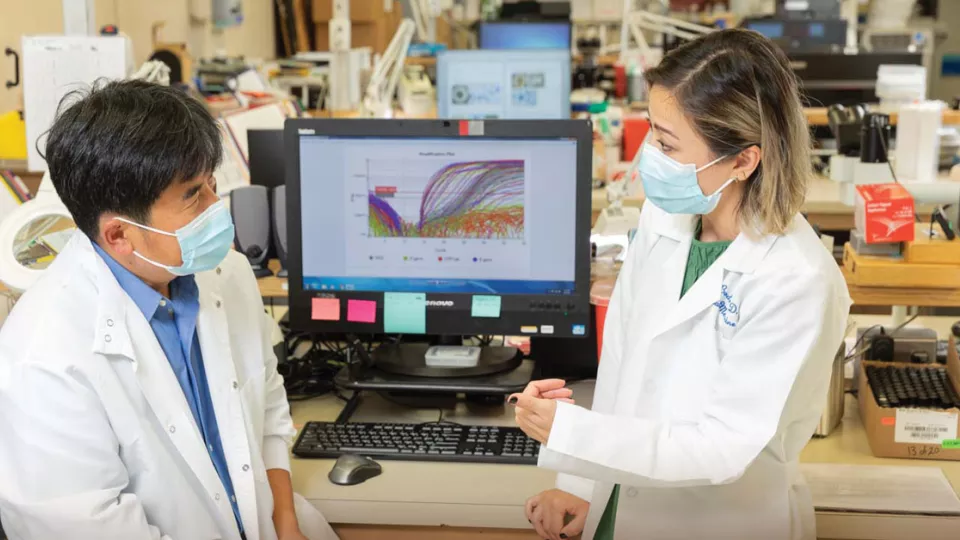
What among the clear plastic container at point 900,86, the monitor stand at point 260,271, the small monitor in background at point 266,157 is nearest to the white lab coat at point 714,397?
the monitor stand at point 260,271

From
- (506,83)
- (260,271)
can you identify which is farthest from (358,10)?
(260,271)

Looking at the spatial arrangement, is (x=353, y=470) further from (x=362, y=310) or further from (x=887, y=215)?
(x=887, y=215)

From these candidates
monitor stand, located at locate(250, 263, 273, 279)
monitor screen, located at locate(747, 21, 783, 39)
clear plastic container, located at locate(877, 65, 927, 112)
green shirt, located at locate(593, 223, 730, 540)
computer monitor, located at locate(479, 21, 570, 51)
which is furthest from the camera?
monitor screen, located at locate(747, 21, 783, 39)

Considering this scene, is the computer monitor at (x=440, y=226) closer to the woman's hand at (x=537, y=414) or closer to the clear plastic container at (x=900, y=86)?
the woman's hand at (x=537, y=414)

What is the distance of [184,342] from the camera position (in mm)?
1511

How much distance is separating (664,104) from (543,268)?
0.48 metres

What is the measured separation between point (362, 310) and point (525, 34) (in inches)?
195

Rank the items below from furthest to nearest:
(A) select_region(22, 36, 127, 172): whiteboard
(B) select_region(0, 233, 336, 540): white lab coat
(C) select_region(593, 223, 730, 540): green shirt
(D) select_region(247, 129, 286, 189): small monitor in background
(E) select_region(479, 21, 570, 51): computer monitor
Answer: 1. (E) select_region(479, 21, 570, 51): computer monitor
2. (A) select_region(22, 36, 127, 172): whiteboard
3. (D) select_region(247, 129, 286, 189): small monitor in background
4. (C) select_region(593, 223, 730, 540): green shirt
5. (B) select_region(0, 233, 336, 540): white lab coat

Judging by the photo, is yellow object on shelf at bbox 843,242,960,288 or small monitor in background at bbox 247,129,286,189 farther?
small monitor in background at bbox 247,129,286,189

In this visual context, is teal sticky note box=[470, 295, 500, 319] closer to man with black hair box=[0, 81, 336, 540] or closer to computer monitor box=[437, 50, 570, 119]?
man with black hair box=[0, 81, 336, 540]

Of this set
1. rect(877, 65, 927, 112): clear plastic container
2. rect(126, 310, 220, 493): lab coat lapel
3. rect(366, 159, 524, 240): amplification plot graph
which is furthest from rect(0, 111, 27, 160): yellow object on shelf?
rect(877, 65, 927, 112): clear plastic container

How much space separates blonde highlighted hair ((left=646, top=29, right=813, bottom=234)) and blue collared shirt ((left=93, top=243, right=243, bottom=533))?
792mm

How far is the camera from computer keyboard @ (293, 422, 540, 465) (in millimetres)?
1711

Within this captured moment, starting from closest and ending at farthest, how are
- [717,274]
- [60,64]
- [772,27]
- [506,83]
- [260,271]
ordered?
[717,274], [260,271], [60,64], [506,83], [772,27]
